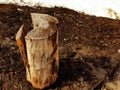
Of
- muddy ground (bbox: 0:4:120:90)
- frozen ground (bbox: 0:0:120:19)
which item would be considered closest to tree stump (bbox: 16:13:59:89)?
muddy ground (bbox: 0:4:120:90)

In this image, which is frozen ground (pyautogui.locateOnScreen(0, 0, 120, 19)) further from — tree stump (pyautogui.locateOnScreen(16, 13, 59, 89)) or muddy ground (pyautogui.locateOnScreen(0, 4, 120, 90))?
tree stump (pyautogui.locateOnScreen(16, 13, 59, 89))

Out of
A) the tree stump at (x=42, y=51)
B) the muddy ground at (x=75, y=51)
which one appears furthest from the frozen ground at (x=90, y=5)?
the tree stump at (x=42, y=51)

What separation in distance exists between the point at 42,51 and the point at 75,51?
1.30 metres

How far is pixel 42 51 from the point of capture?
3.64 meters

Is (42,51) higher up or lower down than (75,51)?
higher up

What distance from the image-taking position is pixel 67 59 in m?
4.65

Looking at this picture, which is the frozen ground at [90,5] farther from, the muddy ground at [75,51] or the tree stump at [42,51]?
the tree stump at [42,51]

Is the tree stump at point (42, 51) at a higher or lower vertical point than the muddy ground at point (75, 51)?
higher

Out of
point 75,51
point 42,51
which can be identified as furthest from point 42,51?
point 75,51

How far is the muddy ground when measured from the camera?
422 cm

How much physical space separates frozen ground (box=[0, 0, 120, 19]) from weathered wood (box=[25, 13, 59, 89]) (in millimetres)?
2158

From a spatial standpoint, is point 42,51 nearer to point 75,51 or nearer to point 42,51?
point 42,51

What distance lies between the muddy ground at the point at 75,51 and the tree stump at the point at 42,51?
229 mm

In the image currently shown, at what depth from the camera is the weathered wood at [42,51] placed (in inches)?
142
